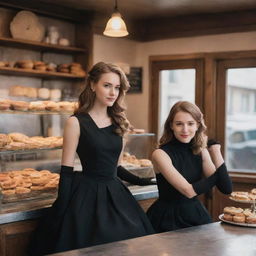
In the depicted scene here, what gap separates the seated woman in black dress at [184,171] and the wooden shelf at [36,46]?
2.27 meters

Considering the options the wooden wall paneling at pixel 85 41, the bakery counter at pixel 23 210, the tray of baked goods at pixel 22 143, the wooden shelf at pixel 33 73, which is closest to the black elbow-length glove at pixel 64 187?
the bakery counter at pixel 23 210

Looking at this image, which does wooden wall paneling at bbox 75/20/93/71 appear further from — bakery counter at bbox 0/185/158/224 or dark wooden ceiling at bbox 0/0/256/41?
bakery counter at bbox 0/185/158/224

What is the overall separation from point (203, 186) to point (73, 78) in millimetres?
3005

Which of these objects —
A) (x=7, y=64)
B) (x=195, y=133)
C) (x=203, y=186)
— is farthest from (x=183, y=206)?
(x=7, y=64)

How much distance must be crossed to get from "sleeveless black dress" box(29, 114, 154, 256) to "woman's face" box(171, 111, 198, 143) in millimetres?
354

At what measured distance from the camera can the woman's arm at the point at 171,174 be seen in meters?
2.77

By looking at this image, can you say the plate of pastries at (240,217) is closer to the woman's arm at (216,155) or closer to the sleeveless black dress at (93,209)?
the woman's arm at (216,155)

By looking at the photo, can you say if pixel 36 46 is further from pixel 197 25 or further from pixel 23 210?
pixel 23 210

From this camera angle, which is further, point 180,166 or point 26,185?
point 26,185

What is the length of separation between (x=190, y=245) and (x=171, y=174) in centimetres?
63

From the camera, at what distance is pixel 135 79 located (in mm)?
5738

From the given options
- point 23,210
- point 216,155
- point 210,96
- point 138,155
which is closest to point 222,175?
point 216,155

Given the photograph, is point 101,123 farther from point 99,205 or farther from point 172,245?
point 172,245

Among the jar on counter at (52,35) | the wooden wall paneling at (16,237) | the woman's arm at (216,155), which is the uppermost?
the jar on counter at (52,35)
